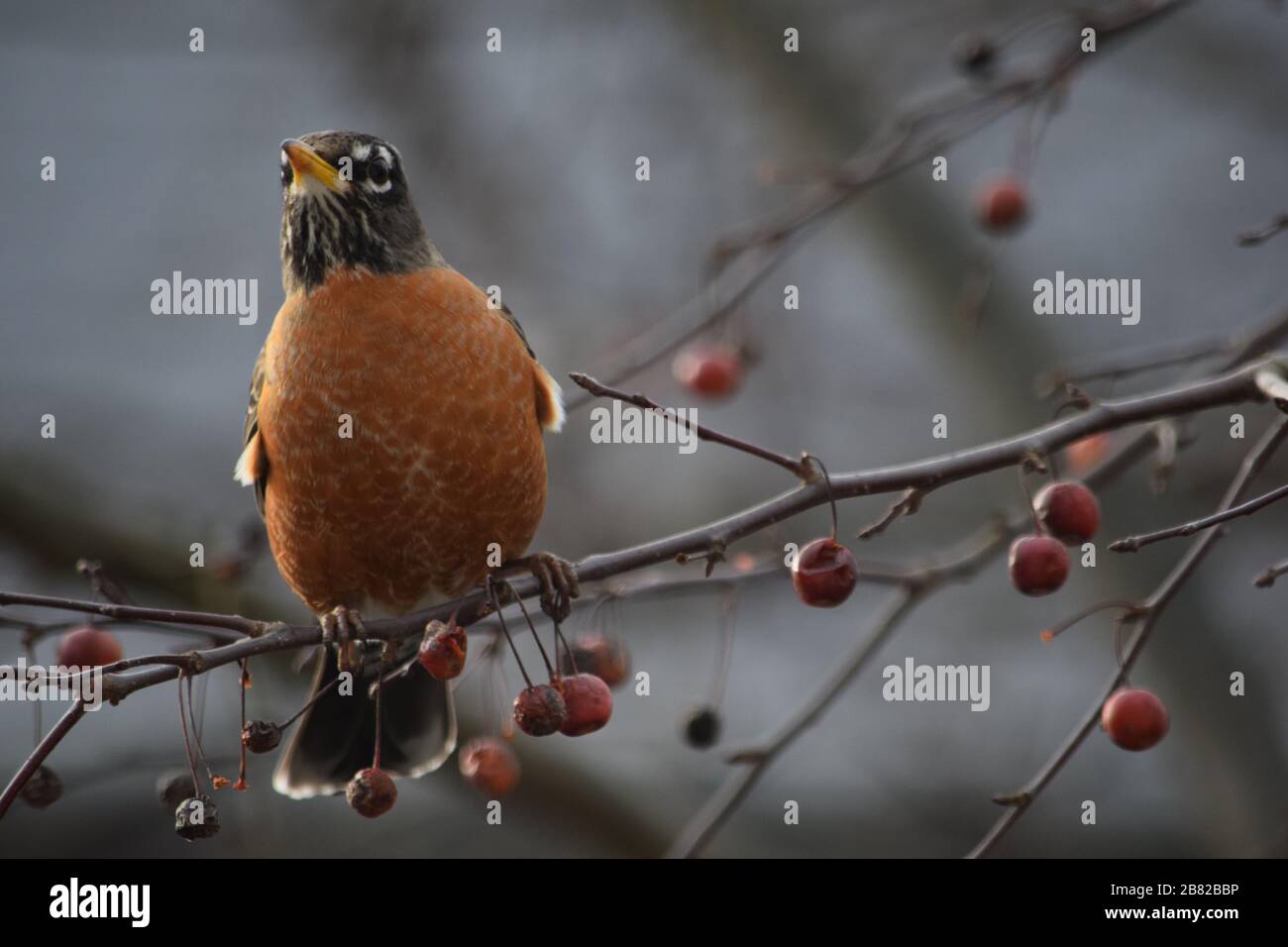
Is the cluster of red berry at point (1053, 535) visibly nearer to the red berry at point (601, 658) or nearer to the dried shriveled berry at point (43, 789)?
the red berry at point (601, 658)

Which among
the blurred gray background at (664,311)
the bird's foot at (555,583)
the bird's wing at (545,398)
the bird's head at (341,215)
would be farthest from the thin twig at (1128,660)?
the blurred gray background at (664,311)

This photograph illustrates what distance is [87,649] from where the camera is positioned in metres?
2.87

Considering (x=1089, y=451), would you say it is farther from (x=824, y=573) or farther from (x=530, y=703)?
(x=530, y=703)

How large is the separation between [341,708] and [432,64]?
5.22 metres

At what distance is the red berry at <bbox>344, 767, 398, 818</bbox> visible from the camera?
105 inches

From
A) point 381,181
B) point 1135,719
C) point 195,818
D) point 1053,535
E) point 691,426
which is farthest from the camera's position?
point 381,181

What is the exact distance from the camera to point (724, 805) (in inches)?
117

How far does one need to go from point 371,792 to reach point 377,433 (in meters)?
1.07

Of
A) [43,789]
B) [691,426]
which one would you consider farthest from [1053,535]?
[43,789]

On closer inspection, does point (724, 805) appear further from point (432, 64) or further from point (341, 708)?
point (432, 64)

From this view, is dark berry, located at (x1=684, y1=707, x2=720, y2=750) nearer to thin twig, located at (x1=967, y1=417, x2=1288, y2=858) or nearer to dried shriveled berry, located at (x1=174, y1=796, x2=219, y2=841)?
thin twig, located at (x1=967, y1=417, x2=1288, y2=858)

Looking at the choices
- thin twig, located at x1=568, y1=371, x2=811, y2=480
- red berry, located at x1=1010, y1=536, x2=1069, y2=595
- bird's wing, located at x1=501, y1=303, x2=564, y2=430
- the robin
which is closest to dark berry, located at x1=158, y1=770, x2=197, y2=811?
the robin

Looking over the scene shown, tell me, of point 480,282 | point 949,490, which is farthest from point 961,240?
point 480,282

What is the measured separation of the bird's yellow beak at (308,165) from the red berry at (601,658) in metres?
1.47
